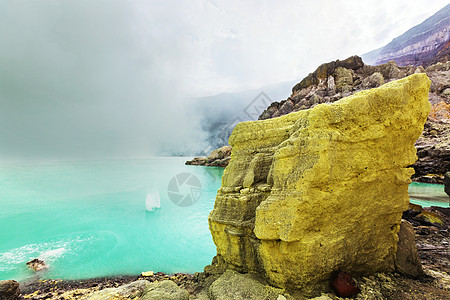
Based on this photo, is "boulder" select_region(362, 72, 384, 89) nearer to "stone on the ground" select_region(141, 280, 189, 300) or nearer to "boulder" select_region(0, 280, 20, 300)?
"stone on the ground" select_region(141, 280, 189, 300)

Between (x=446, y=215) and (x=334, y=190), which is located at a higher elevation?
(x=334, y=190)

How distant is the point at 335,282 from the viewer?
10.4ft

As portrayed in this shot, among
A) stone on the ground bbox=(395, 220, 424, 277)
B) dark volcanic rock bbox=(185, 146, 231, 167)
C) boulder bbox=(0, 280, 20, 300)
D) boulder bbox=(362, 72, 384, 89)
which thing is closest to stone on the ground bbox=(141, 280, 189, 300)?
stone on the ground bbox=(395, 220, 424, 277)

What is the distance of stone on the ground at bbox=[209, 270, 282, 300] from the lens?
3.11 m

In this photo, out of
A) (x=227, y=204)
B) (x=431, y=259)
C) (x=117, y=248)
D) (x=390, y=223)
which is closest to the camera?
(x=390, y=223)

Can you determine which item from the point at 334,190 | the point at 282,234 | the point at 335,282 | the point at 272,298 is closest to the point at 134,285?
the point at 272,298

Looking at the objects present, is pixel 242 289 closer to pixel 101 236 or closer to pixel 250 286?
pixel 250 286

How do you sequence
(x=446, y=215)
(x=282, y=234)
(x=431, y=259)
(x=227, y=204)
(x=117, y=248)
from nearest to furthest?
(x=282, y=234) → (x=227, y=204) → (x=431, y=259) → (x=446, y=215) → (x=117, y=248)

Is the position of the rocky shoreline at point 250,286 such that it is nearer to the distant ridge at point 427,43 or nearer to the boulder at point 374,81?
the boulder at point 374,81

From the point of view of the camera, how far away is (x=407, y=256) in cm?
372

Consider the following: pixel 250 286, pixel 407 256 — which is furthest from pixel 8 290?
pixel 407 256

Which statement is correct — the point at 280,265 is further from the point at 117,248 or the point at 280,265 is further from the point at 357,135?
the point at 117,248

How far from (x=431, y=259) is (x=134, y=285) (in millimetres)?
7756

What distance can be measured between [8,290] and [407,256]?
10.4 m
